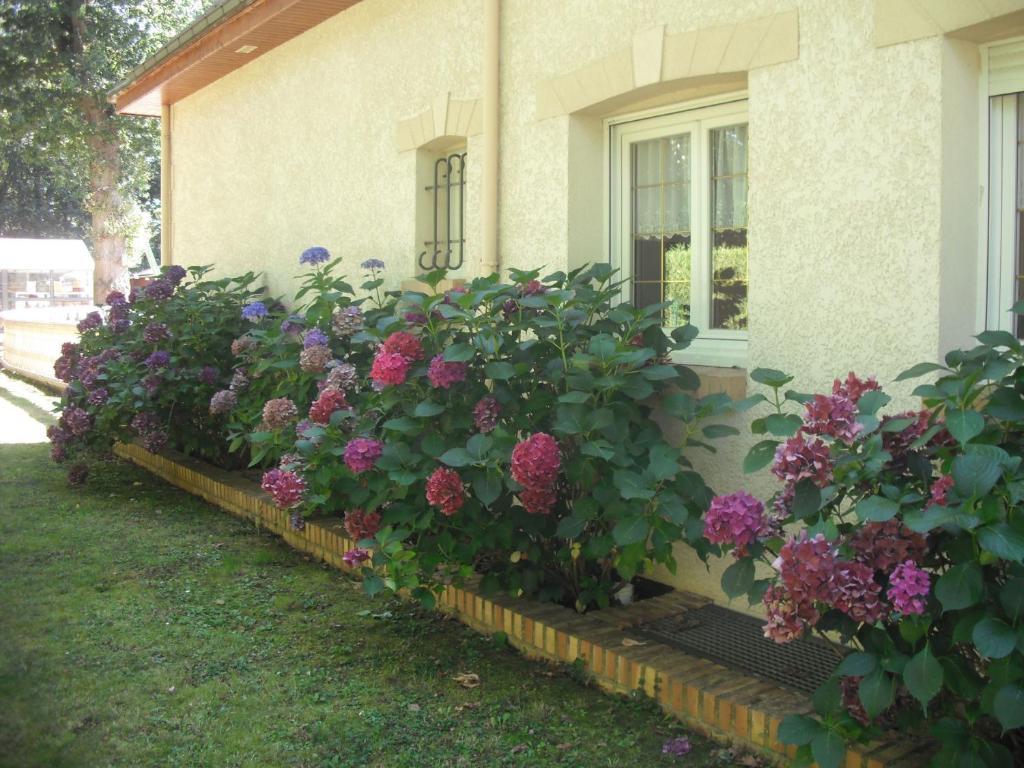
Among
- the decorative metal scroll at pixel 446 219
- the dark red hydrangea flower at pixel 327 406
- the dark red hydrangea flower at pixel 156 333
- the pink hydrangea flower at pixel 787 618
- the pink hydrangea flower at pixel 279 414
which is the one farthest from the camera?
the dark red hydrangea flower at pixel 156 333

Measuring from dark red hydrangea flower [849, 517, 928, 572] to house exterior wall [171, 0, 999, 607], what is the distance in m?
1.35

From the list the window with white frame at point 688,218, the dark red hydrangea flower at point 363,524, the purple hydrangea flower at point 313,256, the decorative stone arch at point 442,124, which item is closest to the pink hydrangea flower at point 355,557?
the dark red hydrangea flower at point 363,524

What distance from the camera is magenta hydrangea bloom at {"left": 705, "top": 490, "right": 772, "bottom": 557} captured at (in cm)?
289

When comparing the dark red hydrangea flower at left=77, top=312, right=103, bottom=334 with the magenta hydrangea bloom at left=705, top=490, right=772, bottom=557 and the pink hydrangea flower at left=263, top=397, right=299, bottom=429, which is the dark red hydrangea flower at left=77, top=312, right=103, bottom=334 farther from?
the magenta hydrangea bloom at left=705, top=490, right=772, bottom=557

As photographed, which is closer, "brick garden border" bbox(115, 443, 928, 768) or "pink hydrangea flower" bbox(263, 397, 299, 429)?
"brick garden border" bbox(115, 443, 928, 768)

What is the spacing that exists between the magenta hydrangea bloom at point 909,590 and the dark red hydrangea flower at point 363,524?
255cm

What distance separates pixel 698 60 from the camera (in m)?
4.61

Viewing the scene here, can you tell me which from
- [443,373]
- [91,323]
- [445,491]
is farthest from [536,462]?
[91,323]

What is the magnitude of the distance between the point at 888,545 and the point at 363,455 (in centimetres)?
237

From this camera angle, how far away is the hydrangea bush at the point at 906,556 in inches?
96.4

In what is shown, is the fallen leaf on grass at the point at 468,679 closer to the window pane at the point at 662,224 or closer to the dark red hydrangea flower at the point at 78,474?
the window pane at the point at 662,224

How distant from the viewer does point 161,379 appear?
7945mm

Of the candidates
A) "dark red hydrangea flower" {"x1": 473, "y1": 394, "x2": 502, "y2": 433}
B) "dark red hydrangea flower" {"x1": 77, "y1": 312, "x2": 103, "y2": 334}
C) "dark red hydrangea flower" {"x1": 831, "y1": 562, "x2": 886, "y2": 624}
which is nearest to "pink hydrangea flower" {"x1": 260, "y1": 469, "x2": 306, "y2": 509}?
"dark red hydrangea flower" {"x1": 473, "y1": 394, "x2": 502, "y2": 433}

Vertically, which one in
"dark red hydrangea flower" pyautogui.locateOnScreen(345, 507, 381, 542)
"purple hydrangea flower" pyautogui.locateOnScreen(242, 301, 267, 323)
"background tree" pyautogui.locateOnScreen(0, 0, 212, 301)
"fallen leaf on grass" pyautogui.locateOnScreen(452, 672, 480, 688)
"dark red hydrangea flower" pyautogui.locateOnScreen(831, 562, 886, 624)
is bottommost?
"fallen leaf on grass" pyautogui.locateOnScreen(452, 672, 480, 688)
